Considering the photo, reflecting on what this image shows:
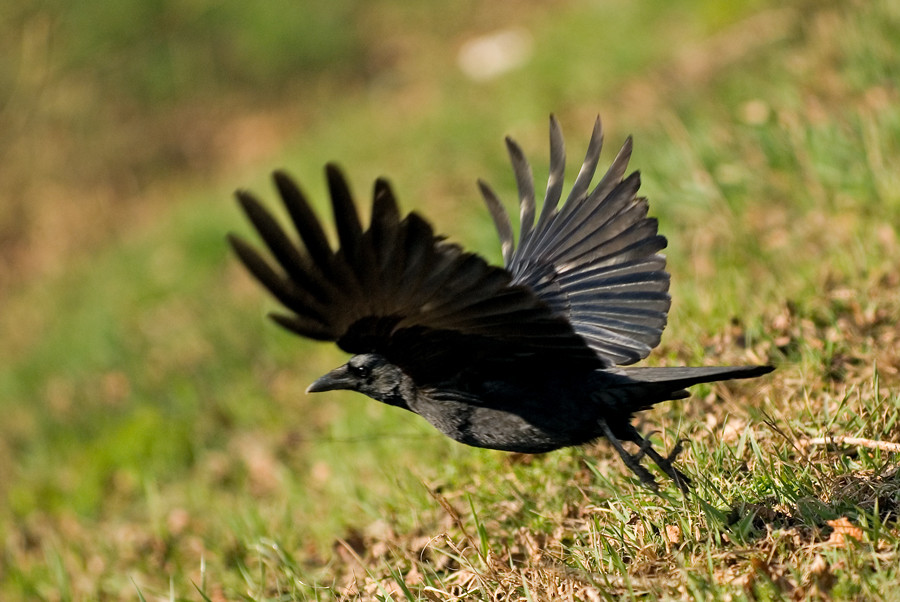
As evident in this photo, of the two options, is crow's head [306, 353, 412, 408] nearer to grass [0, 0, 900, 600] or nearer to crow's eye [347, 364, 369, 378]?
crow's eye [347, 364, 369, 378]

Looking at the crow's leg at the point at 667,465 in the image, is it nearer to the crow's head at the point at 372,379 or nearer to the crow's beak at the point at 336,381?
the crow's head at the point at 372,379

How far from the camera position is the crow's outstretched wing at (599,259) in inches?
120

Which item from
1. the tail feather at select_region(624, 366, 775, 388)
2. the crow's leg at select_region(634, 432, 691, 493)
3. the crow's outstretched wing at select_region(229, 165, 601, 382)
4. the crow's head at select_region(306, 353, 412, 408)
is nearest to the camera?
the crow's outstretched wing at select_region(229, 165, 601, 382)

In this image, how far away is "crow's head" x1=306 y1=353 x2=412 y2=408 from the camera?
9.73 ft

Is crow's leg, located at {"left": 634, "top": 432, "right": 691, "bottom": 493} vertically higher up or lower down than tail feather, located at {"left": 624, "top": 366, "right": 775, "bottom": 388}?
lower down

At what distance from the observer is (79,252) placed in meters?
10.6

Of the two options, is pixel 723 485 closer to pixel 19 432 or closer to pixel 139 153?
pixel 19 432

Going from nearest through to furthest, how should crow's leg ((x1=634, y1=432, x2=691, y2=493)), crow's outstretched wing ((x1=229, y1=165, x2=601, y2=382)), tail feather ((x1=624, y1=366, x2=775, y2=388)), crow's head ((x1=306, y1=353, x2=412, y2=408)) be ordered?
crow's outstretched wing ((x1=229, y1=165, x2=601, y2=382)) → tail feather ((x1=624, y1=366, x2=775, y2=388)) → crow's leg ((x1=634, y1=432, x2=691, y2=493)) → crow's head ((x1=306, y1=353, x2=412, y2=408))

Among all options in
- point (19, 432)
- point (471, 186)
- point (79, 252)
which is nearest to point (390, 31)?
point (79, 252)

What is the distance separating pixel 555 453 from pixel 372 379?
930 millimetres

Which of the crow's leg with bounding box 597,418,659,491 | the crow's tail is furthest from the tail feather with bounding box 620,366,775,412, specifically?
the crow's leg with bounding box 597,418,659,491

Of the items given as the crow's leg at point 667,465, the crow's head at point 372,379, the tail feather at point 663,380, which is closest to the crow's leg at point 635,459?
the crow's leg at point 667,465

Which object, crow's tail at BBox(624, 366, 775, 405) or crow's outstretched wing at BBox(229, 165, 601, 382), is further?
crow's tail at BBox(624, 366, 775, 405)

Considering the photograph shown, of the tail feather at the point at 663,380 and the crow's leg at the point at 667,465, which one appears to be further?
the crow's leg at the point at 667,465
